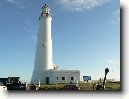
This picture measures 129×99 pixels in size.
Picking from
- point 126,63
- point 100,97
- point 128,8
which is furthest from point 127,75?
point 128,8

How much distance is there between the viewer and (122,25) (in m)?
17.8

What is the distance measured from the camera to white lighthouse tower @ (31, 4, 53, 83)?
4319 cm

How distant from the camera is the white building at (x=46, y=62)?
142ft

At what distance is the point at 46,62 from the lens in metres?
43.9

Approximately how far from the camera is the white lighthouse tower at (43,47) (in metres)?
43.2

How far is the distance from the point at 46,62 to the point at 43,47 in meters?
2.17

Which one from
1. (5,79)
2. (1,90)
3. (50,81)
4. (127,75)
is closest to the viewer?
(127,75)

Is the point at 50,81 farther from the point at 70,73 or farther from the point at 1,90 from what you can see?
the point at 1,90

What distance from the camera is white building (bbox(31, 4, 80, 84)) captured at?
1707 inches

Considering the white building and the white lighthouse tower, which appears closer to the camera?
the white lighthouse tower

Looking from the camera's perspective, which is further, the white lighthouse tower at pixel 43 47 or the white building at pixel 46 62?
the white building at pixel 46 62

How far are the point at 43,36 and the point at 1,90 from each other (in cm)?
2650

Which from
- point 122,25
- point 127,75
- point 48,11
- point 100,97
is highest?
point 48,11

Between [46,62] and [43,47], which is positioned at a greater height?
[43,47]
